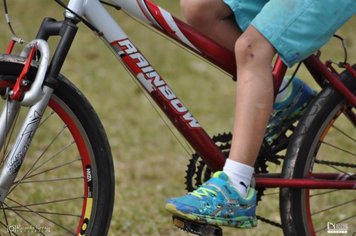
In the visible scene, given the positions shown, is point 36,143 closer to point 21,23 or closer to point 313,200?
point 313,200

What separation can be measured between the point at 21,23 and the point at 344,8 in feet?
24.0

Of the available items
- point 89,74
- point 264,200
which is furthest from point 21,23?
point 264,200

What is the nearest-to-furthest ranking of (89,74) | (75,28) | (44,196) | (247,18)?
(75,28)
(247,18)
(44,196)
(89,74)

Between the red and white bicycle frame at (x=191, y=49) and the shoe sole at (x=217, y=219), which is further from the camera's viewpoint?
the red and white bicycle frame at (x=191, y=49)

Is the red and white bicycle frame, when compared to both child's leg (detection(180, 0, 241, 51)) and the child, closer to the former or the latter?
→ child's leg (detection(180, 0, 241, 51))

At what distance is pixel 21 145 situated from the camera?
3.17 metres

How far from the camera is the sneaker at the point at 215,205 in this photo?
319 centimetres

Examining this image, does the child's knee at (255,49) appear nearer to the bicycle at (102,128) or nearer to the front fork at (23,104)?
the bicycle at (102,128)

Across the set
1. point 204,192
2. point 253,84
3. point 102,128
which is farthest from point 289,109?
point 102,128

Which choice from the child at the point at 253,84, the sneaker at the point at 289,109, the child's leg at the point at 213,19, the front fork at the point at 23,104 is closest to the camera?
the front fork at the point at 23,104

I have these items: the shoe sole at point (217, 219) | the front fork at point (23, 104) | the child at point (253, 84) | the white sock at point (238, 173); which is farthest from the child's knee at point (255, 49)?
the front fork at point (23, 104)

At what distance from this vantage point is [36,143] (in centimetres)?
655

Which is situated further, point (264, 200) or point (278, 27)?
point (264, 200)

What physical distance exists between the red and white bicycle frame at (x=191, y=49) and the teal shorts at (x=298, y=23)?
0.17 metres
